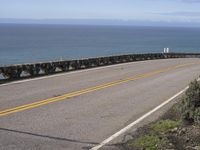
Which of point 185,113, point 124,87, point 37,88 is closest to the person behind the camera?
point 185,113

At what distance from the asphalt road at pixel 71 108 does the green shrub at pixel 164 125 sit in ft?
2.77

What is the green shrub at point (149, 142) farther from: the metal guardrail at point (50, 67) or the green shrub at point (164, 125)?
the metal guardrail at point (50, 67)

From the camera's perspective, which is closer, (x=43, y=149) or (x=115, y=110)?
(x=43, y=149)

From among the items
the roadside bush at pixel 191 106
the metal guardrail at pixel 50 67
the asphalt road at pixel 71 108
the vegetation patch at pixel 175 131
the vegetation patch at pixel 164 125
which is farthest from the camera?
the metal guardrail at pixel 50 67

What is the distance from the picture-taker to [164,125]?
1073 centimetres

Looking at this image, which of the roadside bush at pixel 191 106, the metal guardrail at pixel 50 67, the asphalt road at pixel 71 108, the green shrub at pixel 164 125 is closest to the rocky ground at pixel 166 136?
the green shrub at pixel 164 125

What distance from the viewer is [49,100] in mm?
14500

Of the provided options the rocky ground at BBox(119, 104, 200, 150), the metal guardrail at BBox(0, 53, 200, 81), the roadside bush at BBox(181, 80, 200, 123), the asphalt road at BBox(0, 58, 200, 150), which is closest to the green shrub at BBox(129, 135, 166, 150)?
the rocky ground at BBox(119, 104, 200, 150)

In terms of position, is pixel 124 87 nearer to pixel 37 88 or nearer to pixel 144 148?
pixel 37 88

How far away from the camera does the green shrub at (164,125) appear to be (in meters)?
10.4

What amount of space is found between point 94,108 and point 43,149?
4888 millimetres

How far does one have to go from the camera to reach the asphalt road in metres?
9.46

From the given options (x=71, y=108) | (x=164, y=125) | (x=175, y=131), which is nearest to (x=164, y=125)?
(x=164, y=125)

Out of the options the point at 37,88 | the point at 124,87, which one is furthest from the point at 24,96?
the point at 124,87
